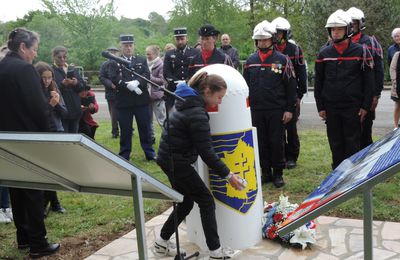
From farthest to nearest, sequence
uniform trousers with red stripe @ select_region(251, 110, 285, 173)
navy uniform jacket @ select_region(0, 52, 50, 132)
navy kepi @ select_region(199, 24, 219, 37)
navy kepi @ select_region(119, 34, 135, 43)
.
Result: navy kepi @ select_region(119, 34, 135, 43) → navy kepi @ select_region(199, 24, 219, 37) → uniform trousers with red stripe @ select_region(251, 110, 285, 173) → navy uniform jacket @ select_region(0, 52, 50, 132)

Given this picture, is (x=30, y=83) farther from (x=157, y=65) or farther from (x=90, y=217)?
(x=157, y=65)

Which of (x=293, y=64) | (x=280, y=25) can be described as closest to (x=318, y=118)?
(x=293, y=64)

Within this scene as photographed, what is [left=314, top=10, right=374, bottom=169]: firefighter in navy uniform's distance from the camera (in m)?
5.54

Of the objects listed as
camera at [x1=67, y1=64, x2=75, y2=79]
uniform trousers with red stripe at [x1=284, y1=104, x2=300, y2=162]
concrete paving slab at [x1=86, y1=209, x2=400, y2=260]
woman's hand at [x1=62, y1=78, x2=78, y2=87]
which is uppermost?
camera at [x1=67, y1=64, x2=75, y2=79]

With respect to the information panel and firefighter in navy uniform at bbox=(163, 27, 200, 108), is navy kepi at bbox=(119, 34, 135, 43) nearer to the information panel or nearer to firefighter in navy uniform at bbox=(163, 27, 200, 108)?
firefighter in navy uniform at bbox=(163, 27, 200, 108)

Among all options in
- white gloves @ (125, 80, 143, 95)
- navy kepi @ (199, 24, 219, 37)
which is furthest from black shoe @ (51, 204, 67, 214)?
navy kepi @ (199, 24, 219, 37)

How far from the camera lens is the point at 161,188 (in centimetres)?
242

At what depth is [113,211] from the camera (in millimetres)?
5633

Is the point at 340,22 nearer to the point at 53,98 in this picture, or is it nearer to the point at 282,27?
the point at 282,27

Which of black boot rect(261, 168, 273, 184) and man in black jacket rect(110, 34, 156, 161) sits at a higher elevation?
man in black jacket rect(110, 34, 156, 161)

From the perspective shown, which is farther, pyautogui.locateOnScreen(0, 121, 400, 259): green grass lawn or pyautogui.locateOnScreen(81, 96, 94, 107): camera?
pyautogui.locateOnScreen(81, 96, 94, 107): camera

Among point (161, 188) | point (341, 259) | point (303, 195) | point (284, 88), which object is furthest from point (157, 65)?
point (161, 188)

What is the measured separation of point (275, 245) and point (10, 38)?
3.03 m

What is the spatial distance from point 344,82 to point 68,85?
350 centimetres
